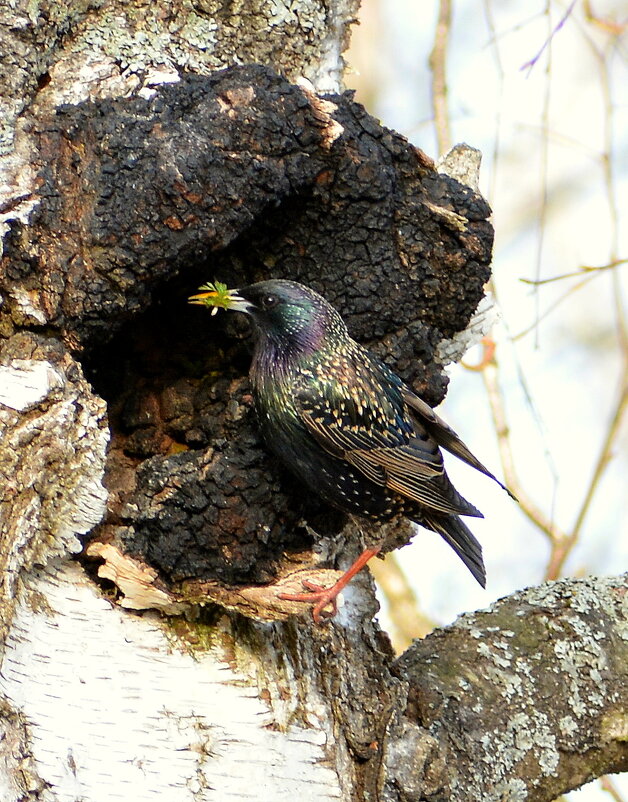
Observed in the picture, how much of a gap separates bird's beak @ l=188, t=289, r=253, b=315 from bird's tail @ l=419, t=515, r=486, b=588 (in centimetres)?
88

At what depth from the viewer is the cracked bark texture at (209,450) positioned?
2309mm

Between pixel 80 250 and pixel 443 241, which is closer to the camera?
pixel 80 250

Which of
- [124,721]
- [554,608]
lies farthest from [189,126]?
[554,608]

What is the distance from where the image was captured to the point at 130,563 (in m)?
2.40

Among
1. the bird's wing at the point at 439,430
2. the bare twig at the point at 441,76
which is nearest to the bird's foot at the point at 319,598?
the bird's wing at the point at 439,430

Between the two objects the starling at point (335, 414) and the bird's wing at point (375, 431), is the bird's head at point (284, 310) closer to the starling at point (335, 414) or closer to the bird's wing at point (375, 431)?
the starling at point (335, 414)

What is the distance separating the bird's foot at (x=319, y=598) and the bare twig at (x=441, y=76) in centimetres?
223

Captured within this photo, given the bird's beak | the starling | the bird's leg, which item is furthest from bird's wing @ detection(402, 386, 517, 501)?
the bird's beak

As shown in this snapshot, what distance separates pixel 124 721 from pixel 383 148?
162 centimetres

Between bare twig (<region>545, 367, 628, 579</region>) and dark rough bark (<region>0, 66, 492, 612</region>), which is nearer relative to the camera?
dark rough bark (<region>0, 66, 492, 612</region>)

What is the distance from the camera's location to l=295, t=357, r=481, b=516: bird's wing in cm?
281

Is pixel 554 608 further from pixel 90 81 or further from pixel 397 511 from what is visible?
pixel 90 81

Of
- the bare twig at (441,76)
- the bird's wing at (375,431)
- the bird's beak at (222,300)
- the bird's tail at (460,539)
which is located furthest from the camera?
the bare twig at (441,76)

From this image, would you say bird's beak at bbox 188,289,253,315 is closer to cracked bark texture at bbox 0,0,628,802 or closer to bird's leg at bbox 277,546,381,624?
cracked bark texture at bbox 0,0,628,802
